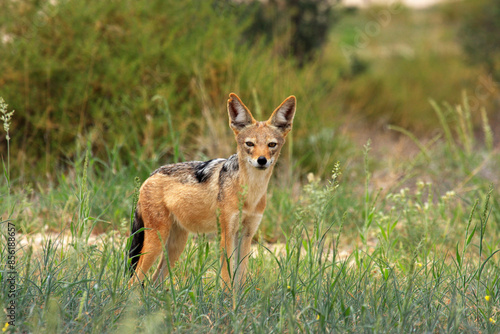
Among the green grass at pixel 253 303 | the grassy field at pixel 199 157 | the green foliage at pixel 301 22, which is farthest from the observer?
the green foliage at pixel 301 22

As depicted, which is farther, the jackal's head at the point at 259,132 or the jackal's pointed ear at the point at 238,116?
the jackal's pointed ear at the point at 238,116

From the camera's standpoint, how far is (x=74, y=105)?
680cm

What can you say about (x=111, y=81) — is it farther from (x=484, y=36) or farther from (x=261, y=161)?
Answer: (x=484, y=36)

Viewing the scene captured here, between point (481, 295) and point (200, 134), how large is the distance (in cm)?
425

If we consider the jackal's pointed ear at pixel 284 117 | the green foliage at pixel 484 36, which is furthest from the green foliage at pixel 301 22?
the jackal's pointed ear at pixel 284 117

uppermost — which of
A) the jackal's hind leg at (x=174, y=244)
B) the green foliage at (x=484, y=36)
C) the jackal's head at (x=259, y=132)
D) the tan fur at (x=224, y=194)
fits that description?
the green foliage at (x=484, y=36)

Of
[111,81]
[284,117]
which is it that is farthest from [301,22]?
[284,117]

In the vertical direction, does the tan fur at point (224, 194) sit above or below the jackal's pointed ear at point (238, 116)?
below

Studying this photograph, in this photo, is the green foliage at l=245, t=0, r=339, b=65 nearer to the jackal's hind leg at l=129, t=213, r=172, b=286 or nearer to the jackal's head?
the jackal's head

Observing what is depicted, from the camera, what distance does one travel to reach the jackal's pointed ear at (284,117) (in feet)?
11.6

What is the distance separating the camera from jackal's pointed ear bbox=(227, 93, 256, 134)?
11.5ft

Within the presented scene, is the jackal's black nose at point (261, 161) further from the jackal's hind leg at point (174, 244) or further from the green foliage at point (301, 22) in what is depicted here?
the green foliage at point (301, 22)

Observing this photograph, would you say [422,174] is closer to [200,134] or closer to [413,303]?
[200,134]

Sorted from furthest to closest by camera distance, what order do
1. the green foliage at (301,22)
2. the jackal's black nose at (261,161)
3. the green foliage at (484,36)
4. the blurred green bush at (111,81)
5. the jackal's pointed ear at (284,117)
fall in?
1. the green foliage at (484,36)
2. the green foliage at (301,22)
3. the blurred green bush at (111,81)
4. the jackal's pointed ear at (284,117)
5. the jackal's black nose at (261,161)
